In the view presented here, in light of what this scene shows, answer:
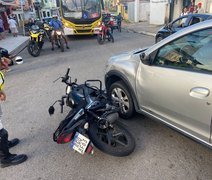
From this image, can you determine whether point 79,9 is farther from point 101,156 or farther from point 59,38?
point 101,156

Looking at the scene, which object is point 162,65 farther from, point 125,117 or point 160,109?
point 125,117

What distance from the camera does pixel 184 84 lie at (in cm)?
222

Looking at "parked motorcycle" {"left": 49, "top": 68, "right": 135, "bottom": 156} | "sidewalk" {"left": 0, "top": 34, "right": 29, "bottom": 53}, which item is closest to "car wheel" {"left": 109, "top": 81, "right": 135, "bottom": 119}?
"parked motorcycle" {"left": 49, "top": 68, "right": 135, "bottom": 156}

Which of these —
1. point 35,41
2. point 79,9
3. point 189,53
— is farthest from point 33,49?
point 189,53

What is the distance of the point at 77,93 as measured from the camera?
316 cm

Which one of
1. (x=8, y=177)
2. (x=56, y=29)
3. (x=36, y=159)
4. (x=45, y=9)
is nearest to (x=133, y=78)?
(x=36, y=159)

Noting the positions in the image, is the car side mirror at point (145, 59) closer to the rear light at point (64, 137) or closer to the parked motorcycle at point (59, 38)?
the rear light at point (64, 137)

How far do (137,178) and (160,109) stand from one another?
0.86 meters

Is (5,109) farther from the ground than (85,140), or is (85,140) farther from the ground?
(85,140)

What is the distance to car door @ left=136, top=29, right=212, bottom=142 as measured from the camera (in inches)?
82.4

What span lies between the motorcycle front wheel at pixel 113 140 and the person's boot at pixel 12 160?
982mm

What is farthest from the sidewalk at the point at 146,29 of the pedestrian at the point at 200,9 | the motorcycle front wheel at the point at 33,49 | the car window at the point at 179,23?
the motorcycle front wheel at the point at 33,49

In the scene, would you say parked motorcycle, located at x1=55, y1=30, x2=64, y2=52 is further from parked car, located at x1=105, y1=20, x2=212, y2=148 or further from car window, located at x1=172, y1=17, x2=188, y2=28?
parked car, located at x1=105, y1=20, x2=212, y2=148

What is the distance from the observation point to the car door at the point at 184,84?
6.87ft
